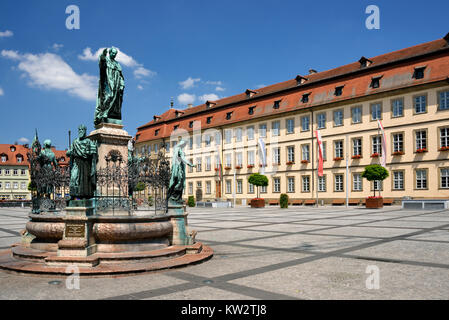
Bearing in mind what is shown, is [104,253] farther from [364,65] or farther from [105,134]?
[364,65]

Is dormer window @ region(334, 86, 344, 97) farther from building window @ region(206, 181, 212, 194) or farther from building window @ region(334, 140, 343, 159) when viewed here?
building window @ region(206, 181, 212, 194)

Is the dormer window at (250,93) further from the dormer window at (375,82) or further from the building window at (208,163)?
the dormer window at (375,82)

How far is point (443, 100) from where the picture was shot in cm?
3153

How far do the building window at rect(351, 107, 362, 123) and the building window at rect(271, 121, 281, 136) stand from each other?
8762 millimetres

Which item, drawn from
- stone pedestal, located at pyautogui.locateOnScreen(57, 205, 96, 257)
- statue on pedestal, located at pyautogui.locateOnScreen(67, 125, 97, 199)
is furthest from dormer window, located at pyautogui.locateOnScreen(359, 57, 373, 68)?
stone pedestal, located at pyautogui.locateOnScreen(57, 205, 96, 257)

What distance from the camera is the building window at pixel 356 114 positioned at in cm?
3688

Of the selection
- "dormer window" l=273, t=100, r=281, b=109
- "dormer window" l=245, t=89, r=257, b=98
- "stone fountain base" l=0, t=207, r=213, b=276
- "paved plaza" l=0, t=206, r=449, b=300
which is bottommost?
"paved plaza" l=0, t=206, r=449, b=300

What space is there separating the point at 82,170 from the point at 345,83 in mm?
34238

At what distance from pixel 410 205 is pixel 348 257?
22.1 meters

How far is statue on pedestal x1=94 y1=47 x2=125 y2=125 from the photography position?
35.2 ft

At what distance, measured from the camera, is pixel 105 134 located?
33.7 ft

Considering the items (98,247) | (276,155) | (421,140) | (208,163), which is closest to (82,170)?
(98,247)

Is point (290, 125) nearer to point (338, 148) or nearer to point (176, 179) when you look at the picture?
point (338, 148)

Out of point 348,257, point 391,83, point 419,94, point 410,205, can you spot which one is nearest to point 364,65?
point 391,83
